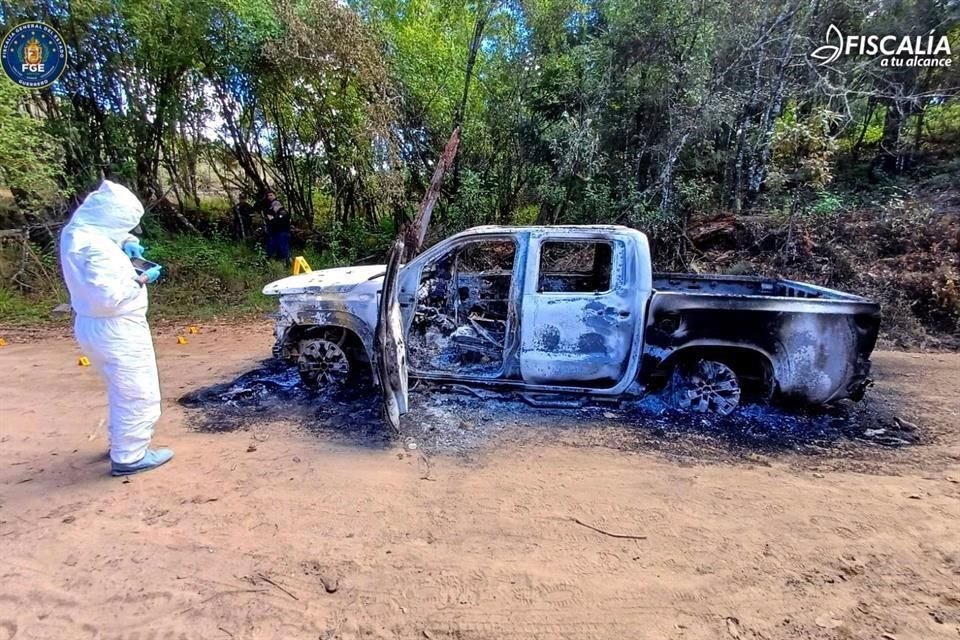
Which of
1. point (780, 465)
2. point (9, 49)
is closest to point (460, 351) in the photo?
point (780, 465)

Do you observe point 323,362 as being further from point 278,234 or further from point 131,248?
point 278,234

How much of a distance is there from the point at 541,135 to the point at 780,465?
721cm

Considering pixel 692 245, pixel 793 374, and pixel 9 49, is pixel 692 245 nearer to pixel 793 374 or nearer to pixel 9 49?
pixel 793 374

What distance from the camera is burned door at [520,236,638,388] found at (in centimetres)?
420

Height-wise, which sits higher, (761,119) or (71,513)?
(761,119)

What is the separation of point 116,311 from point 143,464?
1.07m

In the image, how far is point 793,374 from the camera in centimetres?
401

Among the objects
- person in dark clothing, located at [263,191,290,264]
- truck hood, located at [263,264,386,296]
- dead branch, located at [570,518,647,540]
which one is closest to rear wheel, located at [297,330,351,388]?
truck hood, located at [263,264,386,296]

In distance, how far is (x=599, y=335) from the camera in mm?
4223

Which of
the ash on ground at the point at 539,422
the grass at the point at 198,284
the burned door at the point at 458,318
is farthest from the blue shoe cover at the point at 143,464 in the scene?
the grass at the point at 198,284

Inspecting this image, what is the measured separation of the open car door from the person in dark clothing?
7.21 metres

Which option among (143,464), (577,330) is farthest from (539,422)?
(143,464)

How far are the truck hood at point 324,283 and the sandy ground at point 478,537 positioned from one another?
121 cm

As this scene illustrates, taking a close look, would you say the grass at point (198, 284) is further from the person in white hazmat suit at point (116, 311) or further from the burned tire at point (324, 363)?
the person in white hazmat suit at point (116, 311)
